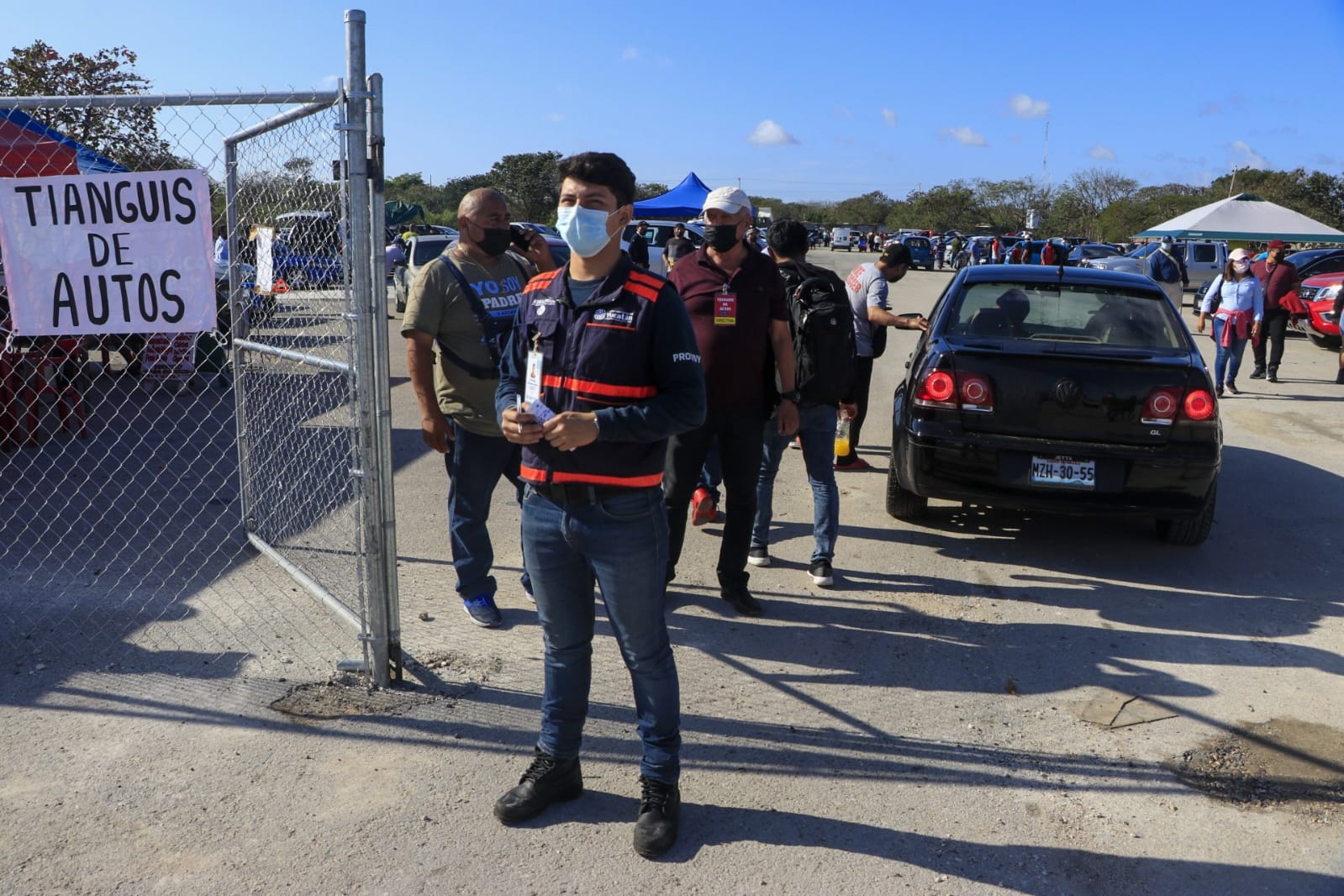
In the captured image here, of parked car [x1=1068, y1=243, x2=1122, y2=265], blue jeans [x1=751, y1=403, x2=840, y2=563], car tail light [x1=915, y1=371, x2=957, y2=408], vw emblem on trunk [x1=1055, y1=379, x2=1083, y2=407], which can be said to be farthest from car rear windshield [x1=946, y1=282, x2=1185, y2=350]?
parked car [x1=1068, y1=243, x2=1122, y2=265]

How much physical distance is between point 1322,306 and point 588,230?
706 inches

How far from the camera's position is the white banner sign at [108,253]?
12.9 feet

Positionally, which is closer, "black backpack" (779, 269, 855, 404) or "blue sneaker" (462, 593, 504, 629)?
"blue sneaker" (462, 593, 504, 629)

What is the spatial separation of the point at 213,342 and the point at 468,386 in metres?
8.33

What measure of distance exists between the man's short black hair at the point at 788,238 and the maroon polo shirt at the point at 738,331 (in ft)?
2.09

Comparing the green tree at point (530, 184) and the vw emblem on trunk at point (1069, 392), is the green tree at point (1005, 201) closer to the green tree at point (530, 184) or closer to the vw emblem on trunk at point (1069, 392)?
the green tree at point (530, 184)

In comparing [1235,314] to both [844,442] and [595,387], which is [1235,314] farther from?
[595,387]

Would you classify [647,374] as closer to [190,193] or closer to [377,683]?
[377,683]

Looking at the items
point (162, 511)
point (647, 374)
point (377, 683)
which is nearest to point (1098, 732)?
point (647, 374)

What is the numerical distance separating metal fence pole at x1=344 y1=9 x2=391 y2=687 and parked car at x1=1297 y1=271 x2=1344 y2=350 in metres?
17.1

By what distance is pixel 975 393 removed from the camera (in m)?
5.70

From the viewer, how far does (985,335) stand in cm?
611

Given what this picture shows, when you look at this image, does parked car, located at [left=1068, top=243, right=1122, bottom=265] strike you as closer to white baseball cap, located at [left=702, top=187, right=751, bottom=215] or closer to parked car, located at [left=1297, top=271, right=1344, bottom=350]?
parked car, located at [left=1297, top=271, right=1344, bottom=350]

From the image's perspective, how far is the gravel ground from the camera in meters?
2.99
